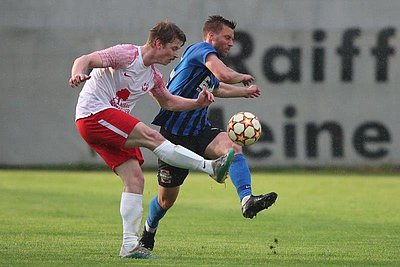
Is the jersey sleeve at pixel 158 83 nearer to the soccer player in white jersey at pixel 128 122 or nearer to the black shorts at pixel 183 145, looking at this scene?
the soccer player in white jersey at pixel 128 122

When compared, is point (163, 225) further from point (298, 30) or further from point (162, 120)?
point (298, 30)

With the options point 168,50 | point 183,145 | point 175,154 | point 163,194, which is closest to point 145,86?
point 168,50

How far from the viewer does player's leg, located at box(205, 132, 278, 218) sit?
905 centimetres

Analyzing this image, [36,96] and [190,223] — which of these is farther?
[36,96]

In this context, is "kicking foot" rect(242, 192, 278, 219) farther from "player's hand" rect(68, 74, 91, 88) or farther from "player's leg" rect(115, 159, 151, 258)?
"player's hand" rect(68, 74, 91, 88)

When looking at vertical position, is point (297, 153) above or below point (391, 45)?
below

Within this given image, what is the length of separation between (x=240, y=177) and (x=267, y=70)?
51.5 feet

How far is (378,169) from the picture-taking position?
2503cm

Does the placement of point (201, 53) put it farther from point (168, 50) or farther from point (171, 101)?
point (168, 50)

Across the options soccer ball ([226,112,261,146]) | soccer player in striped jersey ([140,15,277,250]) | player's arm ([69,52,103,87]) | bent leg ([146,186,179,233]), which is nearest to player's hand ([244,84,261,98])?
soccer player in striped jersey ([140,15,277,250])

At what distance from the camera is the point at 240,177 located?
955cm

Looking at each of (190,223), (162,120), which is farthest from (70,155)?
(162,120)

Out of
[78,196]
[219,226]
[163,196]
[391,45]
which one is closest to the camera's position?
[163,196]

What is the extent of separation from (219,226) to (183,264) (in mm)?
4140
